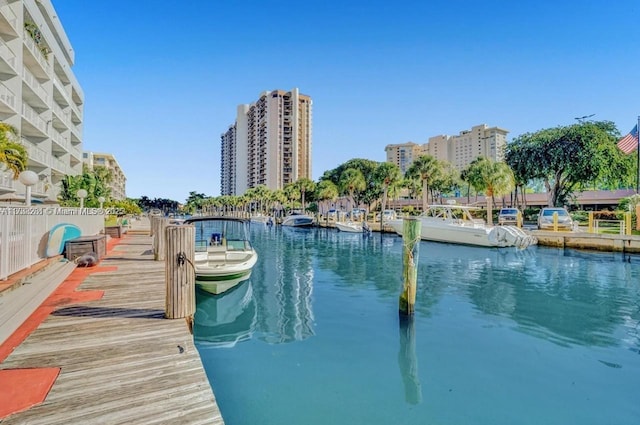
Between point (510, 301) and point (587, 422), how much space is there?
6.98 meters

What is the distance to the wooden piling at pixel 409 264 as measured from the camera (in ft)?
30.0

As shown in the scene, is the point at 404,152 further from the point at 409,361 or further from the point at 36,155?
the point at 409,361

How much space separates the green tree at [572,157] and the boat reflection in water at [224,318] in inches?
1558

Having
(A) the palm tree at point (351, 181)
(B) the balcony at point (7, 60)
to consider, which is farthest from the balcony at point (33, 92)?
(A) the palm tree at point (351, 181)

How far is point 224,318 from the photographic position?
9.77 m

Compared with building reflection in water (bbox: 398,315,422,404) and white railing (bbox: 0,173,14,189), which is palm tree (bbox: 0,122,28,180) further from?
building reflection in water (bbox: 398,315,422,404)

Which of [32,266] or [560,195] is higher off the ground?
[560,195]

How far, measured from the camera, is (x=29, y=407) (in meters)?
3.26

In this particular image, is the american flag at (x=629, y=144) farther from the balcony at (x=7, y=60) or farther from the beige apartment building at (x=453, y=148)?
the beige apartment building at (x=453, y=148)

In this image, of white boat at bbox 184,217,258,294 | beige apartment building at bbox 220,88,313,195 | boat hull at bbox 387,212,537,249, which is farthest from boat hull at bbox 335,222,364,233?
beige apartment building at bbox 220,88,313,195

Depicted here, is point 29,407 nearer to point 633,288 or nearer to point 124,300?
point 124,300

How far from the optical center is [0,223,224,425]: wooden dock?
10.6 feet

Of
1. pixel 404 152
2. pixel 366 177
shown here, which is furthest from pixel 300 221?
pixel 404 152

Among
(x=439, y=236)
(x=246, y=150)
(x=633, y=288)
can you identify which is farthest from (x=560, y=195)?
(x=246, y=150)
